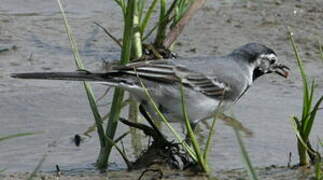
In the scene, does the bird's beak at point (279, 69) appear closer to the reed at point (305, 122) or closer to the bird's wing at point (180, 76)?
the bird's wing at point (180, 76)

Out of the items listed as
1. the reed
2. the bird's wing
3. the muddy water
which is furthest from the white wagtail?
the reed

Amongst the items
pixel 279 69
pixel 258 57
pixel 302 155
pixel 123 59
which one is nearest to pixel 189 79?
pixel 123 59

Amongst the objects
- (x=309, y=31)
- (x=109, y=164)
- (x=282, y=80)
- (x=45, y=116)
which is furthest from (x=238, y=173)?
(x=309, y=31)

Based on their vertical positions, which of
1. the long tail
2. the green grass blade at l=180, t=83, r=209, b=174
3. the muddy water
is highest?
the long tail

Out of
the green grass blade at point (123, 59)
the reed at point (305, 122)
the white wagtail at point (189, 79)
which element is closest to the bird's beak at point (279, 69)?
the white wagtail at point (189, 79)

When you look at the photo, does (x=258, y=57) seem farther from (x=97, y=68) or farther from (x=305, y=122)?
(x=97, y=68)

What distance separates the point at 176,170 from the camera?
7195mm

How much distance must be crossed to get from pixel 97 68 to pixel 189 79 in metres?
2.44

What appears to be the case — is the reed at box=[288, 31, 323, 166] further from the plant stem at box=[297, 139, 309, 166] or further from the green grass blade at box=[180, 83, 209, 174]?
the green grass blade at box=[180, 83, 209, 174]

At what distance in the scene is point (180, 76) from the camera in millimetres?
7531

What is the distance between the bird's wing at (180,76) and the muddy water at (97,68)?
488 mm

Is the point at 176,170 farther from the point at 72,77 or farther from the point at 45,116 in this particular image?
the point at 45,116

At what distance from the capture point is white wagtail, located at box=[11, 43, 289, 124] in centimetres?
708

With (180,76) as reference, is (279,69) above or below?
below
